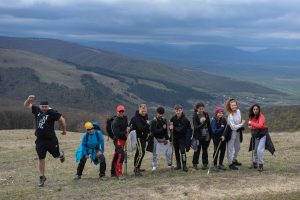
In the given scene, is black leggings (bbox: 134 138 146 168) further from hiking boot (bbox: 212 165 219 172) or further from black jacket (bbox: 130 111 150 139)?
hiking boot (bbox: 212 165 219 172)

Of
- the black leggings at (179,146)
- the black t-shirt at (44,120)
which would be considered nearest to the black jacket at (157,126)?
the black leggings at (179,146)

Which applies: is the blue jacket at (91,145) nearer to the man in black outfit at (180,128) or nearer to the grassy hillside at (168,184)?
the grassy hillside at (168,184)

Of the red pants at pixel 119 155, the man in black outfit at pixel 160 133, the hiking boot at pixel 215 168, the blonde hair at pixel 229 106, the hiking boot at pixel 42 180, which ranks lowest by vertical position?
the hiking boot at pixel 42 180

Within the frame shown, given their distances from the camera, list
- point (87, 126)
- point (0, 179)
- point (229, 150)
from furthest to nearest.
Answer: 1. point (0, 179)
2. point (229, 150)
3. point (87, 126)

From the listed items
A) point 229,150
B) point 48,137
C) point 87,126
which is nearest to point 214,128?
point 229,150

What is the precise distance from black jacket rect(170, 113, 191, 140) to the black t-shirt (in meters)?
4.41

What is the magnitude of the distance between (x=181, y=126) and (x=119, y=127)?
7.67 ft

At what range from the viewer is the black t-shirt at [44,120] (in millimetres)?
16219

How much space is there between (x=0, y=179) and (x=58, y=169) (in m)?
3.01

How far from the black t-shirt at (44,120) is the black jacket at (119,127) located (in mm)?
2153

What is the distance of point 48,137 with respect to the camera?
1645 centimetres

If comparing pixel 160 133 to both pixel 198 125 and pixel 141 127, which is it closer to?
pixel 141 127

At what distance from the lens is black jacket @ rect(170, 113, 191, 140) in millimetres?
17938

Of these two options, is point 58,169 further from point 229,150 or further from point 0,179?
point 229,150
